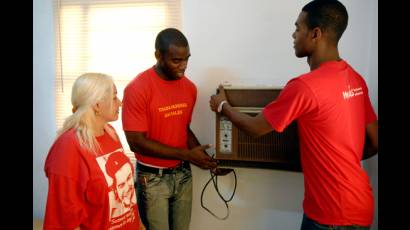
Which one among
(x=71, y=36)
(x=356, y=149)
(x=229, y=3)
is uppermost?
(x=229, y=3)

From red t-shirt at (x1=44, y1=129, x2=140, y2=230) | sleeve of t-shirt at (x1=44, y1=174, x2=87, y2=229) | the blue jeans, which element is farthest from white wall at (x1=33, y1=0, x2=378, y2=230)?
sleeve of t-shirt at (x1=44, y1=174, x2=87, y2=229)

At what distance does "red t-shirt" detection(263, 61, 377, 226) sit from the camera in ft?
4.03

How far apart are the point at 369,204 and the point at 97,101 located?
1.24 metres

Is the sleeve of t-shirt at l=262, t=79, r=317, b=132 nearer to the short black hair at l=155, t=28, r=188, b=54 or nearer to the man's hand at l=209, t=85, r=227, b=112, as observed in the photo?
the man's hand at l=209, t=85, r=227, b=112

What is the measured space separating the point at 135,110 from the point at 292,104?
0.82 metres

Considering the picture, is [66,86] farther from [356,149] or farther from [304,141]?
[356,149]

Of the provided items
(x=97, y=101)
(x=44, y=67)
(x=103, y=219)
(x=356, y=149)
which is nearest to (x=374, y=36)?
(x=356, y=149)

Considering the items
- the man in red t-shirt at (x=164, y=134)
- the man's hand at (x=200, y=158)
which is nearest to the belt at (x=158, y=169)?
the man in red t-shirt at (x=164, y=134)

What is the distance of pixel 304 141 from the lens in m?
1.35

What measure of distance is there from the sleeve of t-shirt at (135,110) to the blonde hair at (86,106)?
0.29 meters

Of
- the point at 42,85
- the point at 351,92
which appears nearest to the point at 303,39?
the point at 351,92

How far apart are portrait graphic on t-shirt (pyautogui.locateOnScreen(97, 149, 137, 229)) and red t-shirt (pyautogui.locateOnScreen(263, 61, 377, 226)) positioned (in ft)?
2.23

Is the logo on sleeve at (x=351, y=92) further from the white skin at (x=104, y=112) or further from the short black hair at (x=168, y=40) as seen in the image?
the white skin at (x=104, y=112)

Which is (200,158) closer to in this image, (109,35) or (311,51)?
(311,51)
